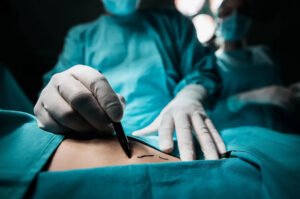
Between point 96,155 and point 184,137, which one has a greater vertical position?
point 96,155

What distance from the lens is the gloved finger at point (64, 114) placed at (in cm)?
72

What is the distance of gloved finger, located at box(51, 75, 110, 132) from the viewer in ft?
2.32

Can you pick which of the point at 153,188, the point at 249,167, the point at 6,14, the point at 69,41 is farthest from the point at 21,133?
the point at 6,14

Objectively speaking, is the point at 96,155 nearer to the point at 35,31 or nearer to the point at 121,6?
the point at 121,6

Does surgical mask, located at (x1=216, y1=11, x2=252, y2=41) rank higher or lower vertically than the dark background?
lower

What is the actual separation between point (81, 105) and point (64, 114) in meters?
0.05

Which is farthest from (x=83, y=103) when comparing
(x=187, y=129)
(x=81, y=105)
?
(x=187, y=129)

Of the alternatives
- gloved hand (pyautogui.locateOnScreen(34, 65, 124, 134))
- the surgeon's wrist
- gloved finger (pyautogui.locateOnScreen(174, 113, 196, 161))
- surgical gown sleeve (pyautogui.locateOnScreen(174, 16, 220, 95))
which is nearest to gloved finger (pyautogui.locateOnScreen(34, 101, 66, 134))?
gloved hand (pyautogui.locateOnScreen(34, 65, 124, 134))

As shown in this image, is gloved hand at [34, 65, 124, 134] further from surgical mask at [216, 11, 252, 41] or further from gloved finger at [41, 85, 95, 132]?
surgical mask at [216, 11, 252, 41]

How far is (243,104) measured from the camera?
1936 mm

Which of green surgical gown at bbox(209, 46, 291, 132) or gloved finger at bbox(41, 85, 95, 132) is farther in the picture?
green surgical gown at bbox(209, 46, 291, 132)

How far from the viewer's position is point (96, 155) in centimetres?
68

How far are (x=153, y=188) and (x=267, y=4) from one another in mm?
2659

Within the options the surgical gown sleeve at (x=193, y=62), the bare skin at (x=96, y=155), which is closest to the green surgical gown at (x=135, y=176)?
the bare skin at (x=96, y=155)
